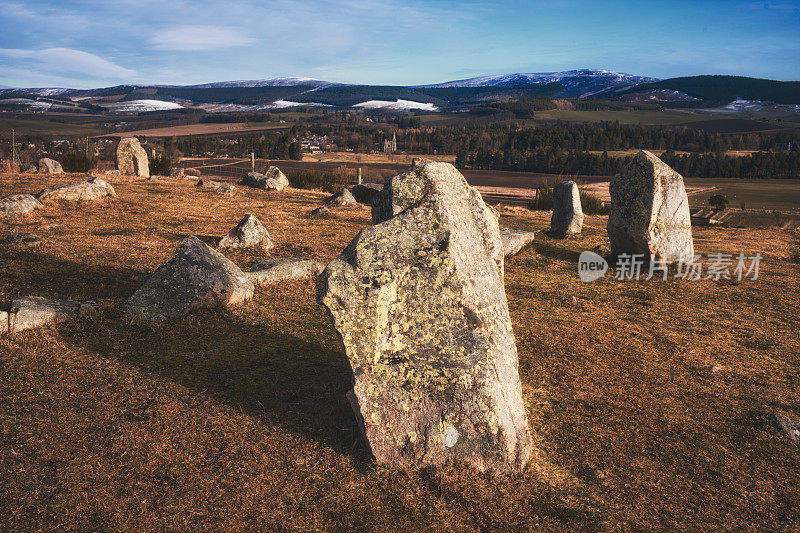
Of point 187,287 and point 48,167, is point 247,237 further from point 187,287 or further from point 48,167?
point 48,167

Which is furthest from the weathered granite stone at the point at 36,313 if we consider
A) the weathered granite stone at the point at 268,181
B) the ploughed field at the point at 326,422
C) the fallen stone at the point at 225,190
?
the weathered granite stone at the point at 268,181

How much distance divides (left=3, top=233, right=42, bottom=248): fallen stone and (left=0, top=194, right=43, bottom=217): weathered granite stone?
3735 mm

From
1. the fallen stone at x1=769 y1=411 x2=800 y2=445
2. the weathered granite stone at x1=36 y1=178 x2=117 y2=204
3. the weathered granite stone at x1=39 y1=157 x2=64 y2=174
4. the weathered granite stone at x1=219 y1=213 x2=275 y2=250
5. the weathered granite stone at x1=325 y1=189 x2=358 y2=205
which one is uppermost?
the weathered granite stone at x1=39 y1=157 x2=64 y2=174

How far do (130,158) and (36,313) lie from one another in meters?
25.7

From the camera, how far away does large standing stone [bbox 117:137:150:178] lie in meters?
29.7

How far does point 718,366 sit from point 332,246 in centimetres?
997

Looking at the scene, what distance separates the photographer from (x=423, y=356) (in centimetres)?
515

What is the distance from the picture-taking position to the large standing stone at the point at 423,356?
5055 millimetres

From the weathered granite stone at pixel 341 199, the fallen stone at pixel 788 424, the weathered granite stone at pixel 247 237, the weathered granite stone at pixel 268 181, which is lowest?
the fallen stone at pixel 788 424

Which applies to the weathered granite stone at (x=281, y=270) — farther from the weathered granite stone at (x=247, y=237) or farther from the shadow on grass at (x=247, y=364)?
the weathered granite stone at (x=247, y=237)

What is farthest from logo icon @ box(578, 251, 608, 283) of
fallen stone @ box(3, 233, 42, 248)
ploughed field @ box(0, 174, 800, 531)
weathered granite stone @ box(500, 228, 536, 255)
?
fallen stone @ box(3, 233, 42, 248)

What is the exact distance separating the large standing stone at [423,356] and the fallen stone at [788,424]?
3384 millimetres

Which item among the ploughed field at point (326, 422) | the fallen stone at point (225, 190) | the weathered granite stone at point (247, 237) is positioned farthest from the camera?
the fallen stone at point (225, 190)

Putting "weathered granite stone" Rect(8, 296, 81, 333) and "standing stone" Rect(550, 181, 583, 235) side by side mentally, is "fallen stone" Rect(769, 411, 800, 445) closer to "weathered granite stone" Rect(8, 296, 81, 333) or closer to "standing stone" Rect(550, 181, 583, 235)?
"weathered granite stone" Rect(8, 296, 81, 333)
